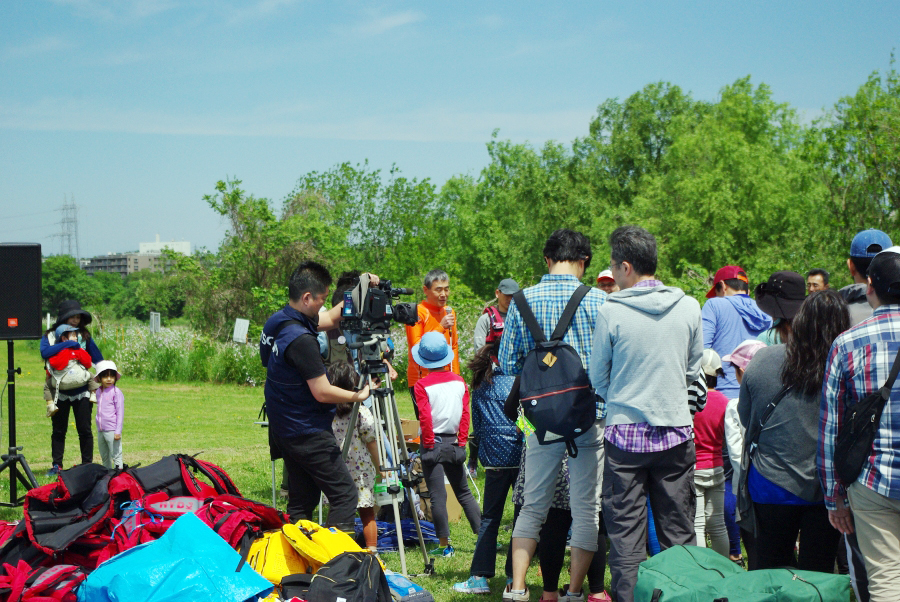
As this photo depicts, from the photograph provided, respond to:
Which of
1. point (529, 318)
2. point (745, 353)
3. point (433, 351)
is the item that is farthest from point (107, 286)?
point (745, 353)

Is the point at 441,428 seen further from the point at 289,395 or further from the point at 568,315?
the point at 568,315

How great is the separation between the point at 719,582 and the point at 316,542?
2012 mm

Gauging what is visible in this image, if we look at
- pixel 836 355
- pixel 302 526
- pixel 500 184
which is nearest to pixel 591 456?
pixel 836 355

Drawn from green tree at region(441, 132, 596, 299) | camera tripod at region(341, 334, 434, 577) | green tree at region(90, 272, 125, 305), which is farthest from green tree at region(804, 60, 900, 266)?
green tree at region(90, 272, 125, 305)

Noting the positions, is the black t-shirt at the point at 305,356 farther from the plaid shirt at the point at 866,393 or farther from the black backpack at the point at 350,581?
the plaid shirt at the point at 866,393

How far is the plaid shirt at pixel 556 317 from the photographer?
369 centimetres

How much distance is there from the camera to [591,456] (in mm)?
3688

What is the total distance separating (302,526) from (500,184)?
43.5 metres

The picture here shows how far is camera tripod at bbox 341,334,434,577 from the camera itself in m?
4.39

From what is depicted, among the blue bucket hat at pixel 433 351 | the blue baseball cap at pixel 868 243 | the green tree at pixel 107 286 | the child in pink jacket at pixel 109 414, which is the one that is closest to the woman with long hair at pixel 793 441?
the blue baseball cap at pixel 868 243

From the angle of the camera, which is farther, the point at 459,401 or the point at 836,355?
the point at 459,401

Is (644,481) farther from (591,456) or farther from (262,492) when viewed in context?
(262,492)

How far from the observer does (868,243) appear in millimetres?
3641

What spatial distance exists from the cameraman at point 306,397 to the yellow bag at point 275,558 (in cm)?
35
